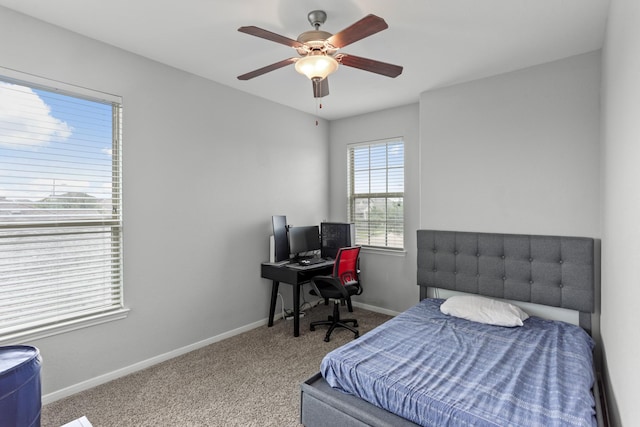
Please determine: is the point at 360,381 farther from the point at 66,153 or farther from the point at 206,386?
the point at 66,153

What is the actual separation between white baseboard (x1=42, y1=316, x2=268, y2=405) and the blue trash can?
0.73m

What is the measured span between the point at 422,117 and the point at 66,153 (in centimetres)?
317

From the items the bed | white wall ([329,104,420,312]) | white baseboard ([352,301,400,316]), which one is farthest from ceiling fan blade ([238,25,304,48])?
white baseboard ([352,301,400,316])

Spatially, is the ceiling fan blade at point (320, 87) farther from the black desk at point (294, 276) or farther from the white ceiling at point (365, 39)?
the black desk at point (294, 276)

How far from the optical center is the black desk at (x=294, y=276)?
3348mm

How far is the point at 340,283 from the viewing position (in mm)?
3287

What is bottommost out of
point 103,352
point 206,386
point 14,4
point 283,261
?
point 206,386

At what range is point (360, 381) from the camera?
1758 millimetres

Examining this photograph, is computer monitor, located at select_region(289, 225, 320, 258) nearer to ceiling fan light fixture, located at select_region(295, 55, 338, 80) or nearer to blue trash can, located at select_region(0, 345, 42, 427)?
ceiling fan light fixture, located at select_region(295, 55, 338, 80)

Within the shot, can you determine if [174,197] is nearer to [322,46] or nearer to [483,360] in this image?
[322,46]

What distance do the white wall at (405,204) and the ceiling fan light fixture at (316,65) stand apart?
7.13 ft

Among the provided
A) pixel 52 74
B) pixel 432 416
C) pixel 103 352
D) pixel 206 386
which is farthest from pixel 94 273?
pixel 432 416

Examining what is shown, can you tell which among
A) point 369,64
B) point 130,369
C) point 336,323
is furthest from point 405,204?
point 130,369

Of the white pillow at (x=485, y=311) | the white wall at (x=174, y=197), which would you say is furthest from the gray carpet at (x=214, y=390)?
the white pillow at (x=485, y=311)
